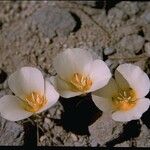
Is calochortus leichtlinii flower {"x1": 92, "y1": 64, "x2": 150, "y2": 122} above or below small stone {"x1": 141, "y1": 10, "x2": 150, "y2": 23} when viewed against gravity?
below

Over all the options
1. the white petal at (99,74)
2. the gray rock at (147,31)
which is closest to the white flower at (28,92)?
the white petal at (99,74)

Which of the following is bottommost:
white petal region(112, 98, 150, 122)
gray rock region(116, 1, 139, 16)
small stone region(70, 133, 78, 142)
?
small stone region(70, 133, 78, 142)

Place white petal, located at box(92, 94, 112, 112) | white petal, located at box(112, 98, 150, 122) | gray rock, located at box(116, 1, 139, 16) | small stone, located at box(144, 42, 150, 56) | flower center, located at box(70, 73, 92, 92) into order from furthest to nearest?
gray rock, located at box(116, 1, 139, 16), small stone, located at box(144, 42, 150, 56), flower center, located at box(70, 73, 92, 92), white petal, located at box(92, 94, 112, 112), white petal, located at box(112, 98, 150, 122)

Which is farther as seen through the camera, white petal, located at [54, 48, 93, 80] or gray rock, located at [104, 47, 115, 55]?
gray rock, located at [104, 47, 115, 55]

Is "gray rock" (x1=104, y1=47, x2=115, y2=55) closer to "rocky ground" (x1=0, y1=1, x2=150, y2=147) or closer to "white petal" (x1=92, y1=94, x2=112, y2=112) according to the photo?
"rocky ground" (x1=0, y1=1, x2=150, y2=147)

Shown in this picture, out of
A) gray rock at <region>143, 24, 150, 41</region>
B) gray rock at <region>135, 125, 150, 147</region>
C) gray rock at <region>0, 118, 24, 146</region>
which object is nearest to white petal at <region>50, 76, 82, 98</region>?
gray rock at <region>0, 118, 24, 146</region>

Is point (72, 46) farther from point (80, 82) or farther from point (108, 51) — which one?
point (80, 82)

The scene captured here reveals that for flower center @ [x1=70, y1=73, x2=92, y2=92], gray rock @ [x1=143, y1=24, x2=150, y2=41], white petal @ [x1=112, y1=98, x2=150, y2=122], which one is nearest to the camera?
white petal @ [x1=112, y1=98, x2=150, y2=122]
